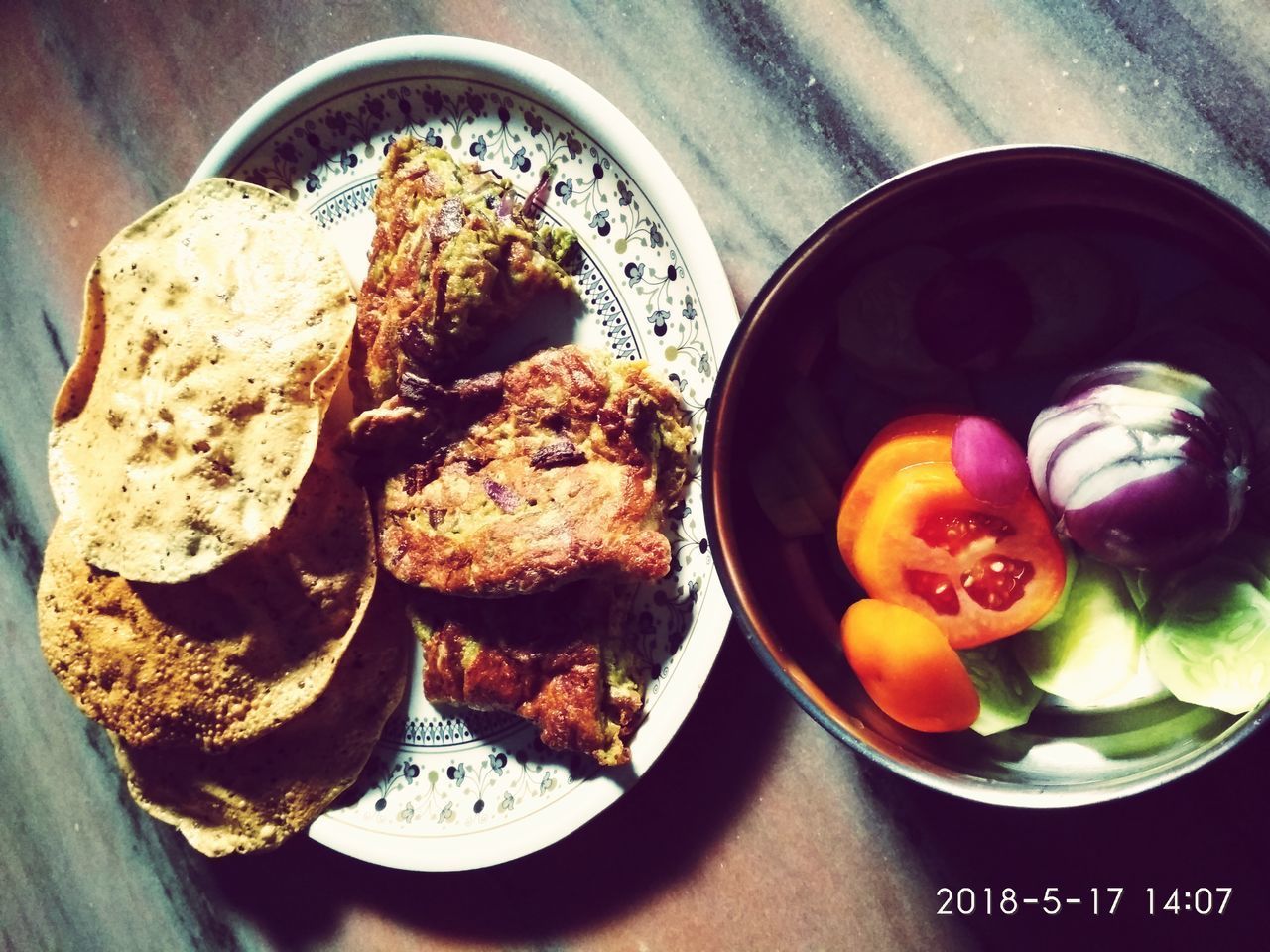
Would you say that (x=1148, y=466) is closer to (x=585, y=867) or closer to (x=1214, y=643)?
(x=1214, y=643)

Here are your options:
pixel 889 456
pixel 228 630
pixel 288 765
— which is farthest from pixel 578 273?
pixel 288 765

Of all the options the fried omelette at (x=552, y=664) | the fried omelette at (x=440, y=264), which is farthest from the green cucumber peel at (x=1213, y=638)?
the fried omelette at (x=440, y=264)

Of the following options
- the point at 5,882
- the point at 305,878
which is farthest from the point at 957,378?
the point at 5,882

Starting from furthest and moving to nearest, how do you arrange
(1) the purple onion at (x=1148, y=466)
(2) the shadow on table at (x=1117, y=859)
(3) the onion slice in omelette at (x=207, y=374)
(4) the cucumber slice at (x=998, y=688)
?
(3) the onion slice in omelette at (x=207, y=374)
(2) the shadow on table at (x=1117, y=859)
(4) the cucumber slice at (x=998, y=688)
(1) the purple onion at (x=1148, y=466)

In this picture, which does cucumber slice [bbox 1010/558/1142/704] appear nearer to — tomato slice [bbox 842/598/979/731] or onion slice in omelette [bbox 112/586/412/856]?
tomato slice [bbox 842/598/979/731]

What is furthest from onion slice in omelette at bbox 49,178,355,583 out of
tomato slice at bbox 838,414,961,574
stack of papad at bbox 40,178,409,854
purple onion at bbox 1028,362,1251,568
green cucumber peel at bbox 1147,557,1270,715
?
green cucumber peel at bbox 1147,557,1270,715

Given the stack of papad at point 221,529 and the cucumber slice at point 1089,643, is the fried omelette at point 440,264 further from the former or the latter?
the cucumber slice at point 1089,643

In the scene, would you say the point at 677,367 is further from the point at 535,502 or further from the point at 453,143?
the point at 453,143

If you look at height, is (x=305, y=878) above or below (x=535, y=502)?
below
